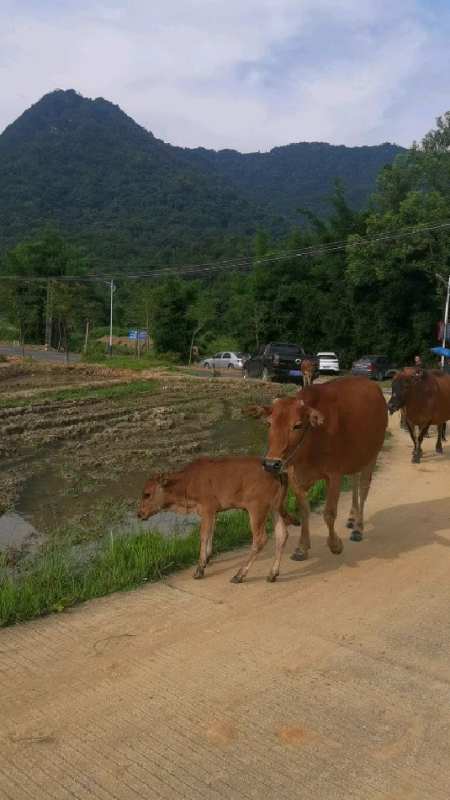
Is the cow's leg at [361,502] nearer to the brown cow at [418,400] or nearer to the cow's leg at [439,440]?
the brown cow at [418,400]

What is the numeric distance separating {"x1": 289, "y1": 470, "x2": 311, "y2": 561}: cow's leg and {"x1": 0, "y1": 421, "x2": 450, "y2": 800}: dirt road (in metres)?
0.20

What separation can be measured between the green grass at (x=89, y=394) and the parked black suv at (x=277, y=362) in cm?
678

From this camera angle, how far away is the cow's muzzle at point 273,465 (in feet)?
18.7

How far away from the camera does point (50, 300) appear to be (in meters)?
56.5

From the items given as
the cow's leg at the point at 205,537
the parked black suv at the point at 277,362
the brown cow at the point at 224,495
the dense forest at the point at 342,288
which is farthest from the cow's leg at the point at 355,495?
the dense forest at the point at 342,288

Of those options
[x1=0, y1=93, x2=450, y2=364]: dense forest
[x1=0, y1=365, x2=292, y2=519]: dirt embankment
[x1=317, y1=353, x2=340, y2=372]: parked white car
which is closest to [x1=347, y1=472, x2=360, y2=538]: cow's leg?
[x1=0, y1=365, x2=292, y2=519]: dirt embankment

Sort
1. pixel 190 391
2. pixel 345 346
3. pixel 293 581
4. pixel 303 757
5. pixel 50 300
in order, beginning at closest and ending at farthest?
pixel 303 757
pixel 293 581
pixel 190 391
pixel 345 346
pixel 50 300

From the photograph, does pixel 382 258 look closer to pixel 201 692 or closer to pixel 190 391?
pixel 190 391

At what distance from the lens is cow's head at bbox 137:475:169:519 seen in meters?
6.51

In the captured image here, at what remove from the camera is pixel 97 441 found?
53.1ft

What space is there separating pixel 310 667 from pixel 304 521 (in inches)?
90.1

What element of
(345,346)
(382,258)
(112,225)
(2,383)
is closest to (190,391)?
(2,383)

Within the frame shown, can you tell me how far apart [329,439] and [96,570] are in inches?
99.2

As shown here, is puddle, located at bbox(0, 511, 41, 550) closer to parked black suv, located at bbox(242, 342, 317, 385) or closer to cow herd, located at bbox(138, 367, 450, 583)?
cow herd, located at bbox(138, 367, 450, 583)
